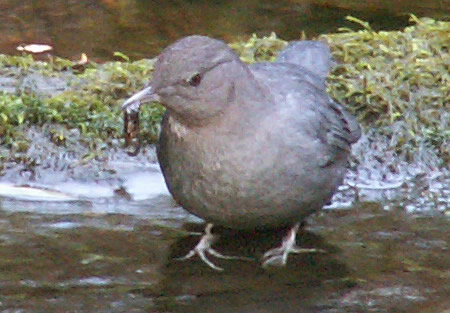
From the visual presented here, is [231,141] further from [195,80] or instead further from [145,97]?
[145,97]

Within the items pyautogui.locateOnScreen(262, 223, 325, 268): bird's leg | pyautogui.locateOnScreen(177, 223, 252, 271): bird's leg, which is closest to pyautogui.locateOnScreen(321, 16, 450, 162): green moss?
pyautogui.locateOnScreen(262, 223, 325, 268): bird's leg

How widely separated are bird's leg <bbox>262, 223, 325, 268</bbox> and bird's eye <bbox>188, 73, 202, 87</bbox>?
0.97m

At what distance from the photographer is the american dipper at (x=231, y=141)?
491 centimetres

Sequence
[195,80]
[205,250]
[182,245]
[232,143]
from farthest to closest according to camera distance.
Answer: [182,245] → [205,250] → [232,143] → [195,80]

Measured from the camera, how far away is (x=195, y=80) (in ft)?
16.2

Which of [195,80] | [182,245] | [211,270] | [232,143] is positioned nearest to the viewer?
[195,80]

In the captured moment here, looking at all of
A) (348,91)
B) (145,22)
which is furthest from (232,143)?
(145,22)

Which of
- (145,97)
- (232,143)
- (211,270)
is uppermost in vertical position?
(145,97)

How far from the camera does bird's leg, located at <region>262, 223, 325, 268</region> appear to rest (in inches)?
213

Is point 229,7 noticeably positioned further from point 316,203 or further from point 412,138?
point 316,203

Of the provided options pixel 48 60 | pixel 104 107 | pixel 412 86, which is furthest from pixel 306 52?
pixel 48 60

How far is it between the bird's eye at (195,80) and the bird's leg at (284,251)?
0.97 metres

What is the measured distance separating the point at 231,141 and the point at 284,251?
2.35 ft

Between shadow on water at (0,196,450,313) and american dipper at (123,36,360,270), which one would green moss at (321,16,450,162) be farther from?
american dipper at (123,36,360,270)
